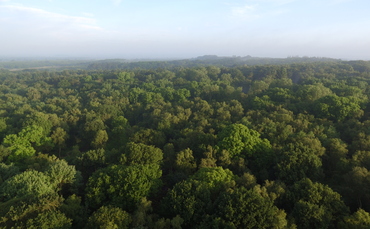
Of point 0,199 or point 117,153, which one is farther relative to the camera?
point 117,153

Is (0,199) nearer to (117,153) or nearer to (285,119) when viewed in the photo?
(117,153)

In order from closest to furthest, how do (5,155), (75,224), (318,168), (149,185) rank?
(75,224) → (149,185) → (318,168) → (5,155)

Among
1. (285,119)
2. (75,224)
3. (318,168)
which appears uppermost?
(285,119)

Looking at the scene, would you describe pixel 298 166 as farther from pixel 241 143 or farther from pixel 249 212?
pixel 249 212

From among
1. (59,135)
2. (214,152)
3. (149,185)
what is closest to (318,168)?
(214,152)

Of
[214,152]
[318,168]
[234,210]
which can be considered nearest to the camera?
[234,210]

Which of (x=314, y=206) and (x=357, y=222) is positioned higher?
(x=357, y=222)

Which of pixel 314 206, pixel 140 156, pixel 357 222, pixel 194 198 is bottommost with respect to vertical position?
pixel 194 198

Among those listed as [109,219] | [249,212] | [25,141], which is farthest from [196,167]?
[25,141]

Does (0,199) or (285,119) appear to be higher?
(285,119)
